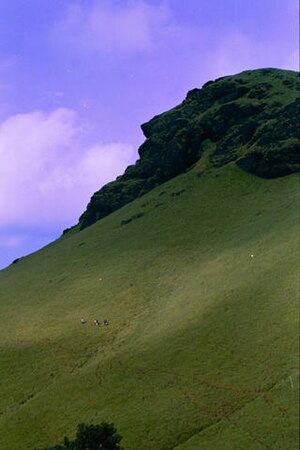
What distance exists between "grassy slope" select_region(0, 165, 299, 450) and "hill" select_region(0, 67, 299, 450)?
0.22 meters

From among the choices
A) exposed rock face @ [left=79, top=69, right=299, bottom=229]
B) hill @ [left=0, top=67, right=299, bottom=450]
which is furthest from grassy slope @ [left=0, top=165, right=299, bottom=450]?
exposed rock face @ [left=79, top=69, right=299, bottom=229]

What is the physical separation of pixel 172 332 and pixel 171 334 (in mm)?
676

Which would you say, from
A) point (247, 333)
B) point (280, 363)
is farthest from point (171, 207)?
point (280, 363)

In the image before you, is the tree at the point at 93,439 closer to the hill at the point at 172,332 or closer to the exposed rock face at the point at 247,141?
the hill at the point at 172,332

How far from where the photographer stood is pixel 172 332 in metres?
85.8

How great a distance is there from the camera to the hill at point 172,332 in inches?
2456

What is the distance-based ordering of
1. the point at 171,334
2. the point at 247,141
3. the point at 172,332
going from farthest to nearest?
the point at 247,141 < the point at 172,332 < the point at 171,334

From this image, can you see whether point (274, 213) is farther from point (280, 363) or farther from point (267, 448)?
point (267, 448)

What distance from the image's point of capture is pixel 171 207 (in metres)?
164

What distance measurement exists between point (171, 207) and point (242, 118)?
1952 inches

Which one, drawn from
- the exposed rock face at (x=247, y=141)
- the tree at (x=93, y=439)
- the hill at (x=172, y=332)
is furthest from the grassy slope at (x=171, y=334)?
the exposed rock face at (x=247, y=141)

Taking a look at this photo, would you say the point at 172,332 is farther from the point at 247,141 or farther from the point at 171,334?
the point at 247,141

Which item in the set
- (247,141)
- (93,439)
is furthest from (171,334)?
(247,141)

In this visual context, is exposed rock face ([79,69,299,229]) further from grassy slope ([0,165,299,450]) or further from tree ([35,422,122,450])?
tree ([35,422,122,450])
